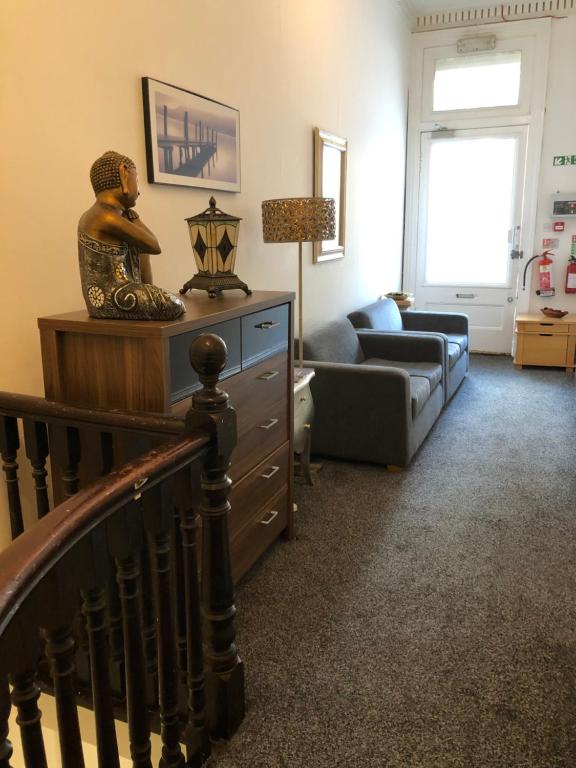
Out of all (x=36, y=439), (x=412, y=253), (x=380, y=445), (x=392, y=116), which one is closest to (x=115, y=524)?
(x=36, y=439)

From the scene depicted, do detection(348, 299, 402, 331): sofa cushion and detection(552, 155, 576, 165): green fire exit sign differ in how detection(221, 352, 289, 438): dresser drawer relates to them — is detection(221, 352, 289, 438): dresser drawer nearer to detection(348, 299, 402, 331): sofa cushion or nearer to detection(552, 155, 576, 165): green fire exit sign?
detection(348, 299, 402, 331): sofa cushion

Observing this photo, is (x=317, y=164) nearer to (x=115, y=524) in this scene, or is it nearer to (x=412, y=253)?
(x=412, y=253)

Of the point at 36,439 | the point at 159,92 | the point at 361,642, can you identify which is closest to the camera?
the point at 36,439

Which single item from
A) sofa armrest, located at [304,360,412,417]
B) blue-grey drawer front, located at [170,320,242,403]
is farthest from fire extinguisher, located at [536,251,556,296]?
blue-grey drawer front, located at [170,320,242,403]

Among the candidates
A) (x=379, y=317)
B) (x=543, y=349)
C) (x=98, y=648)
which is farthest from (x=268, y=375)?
(x=543, y=349)

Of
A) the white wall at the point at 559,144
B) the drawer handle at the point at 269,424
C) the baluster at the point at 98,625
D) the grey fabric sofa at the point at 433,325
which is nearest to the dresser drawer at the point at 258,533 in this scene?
the drawer handle at the point at 269,424

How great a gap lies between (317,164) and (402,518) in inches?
94.5

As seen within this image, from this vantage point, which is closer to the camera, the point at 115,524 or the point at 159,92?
the point at 115,524

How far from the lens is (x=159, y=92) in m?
2.39

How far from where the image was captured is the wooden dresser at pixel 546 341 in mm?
5832

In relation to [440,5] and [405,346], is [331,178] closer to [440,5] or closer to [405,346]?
[405,346]

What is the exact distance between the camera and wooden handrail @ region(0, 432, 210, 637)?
2.68 ft

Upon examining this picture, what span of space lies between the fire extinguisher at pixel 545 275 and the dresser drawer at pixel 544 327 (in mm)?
554

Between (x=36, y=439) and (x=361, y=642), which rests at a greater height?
(x=36, y=439)
